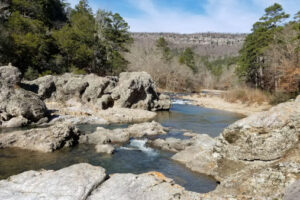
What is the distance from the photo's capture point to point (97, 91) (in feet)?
83.1

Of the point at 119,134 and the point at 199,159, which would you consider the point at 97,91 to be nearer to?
the point at 119,134

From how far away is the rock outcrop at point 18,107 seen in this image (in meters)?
16.9

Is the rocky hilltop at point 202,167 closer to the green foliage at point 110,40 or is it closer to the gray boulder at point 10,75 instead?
the gray boulder at point 10,75

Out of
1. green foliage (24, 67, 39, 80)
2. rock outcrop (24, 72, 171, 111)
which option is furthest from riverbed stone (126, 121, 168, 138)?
green foliage (24, 67, 39, 80)

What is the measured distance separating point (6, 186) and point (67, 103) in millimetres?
19895

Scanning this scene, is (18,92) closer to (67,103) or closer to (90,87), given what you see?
(67,103)

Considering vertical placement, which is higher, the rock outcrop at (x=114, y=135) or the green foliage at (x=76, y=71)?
the green foliage at (x=76, y=71)

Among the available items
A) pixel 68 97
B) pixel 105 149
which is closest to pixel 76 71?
pixel 68 97

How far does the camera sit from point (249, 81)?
43688 mm

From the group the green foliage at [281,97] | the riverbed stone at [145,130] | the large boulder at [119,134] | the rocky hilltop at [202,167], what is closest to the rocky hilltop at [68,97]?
the riverbed stone at [145,130]

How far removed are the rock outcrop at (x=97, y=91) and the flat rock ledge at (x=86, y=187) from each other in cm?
1879

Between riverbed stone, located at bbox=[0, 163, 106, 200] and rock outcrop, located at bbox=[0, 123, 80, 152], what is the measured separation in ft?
21.3

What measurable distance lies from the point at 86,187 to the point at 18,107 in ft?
48.6

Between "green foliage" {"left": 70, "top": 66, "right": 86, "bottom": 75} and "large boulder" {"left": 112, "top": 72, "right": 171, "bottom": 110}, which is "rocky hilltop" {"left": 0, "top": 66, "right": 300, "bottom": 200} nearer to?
"large boulder" {"left": 112, "top": 72, "right": 171, "bottom": 110}
